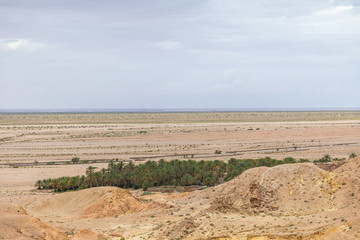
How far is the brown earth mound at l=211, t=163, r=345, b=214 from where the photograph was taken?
90.3 feet

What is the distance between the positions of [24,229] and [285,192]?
15860 mm

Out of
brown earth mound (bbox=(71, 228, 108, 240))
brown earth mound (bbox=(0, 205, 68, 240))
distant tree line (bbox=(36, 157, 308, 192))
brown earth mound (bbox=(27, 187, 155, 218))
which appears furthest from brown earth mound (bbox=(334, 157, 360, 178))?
brown earth mound (bbox=(0, 205, 68, 240))

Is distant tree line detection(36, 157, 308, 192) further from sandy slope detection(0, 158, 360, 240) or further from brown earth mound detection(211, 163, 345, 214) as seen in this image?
brown earth mound detection(211, 163, 345, 214)

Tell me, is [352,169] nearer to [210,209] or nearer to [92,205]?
[210,209]

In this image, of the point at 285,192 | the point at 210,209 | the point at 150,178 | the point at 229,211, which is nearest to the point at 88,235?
the point at 210,209

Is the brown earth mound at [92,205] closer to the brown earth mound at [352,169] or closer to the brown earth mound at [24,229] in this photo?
the brown earth mound at [24,229]

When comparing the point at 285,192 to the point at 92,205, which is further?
the point at 92,205

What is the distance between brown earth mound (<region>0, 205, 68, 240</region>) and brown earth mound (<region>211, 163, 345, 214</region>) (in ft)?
31.9

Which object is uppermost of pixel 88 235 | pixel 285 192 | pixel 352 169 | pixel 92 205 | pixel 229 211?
pixel 352 169

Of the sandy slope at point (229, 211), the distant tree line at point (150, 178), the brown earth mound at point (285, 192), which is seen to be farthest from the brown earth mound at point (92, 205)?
the distant tree line at point (150, 178)

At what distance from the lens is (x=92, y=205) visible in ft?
109

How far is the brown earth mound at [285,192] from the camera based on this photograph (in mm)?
27531

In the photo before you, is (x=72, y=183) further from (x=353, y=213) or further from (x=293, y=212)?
(x=353, y=213)

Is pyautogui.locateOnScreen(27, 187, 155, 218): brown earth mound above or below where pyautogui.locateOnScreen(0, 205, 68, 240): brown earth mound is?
below
